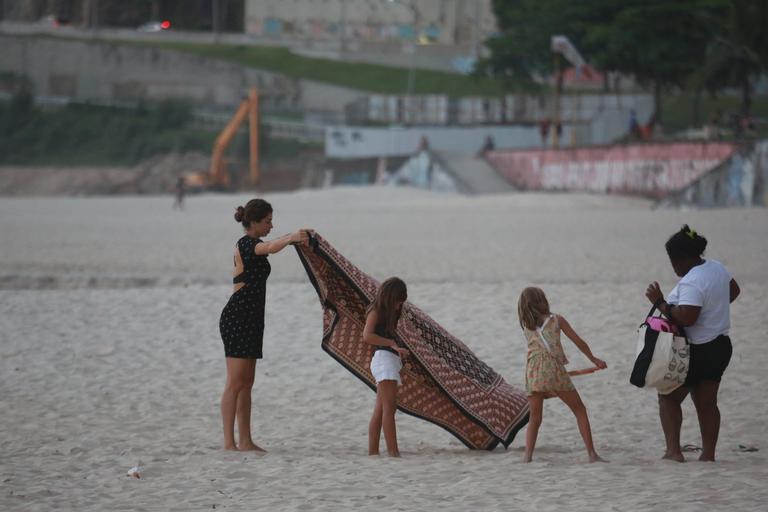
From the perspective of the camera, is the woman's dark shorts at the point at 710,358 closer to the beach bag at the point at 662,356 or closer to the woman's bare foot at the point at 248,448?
the beach bag at the point at 662,356

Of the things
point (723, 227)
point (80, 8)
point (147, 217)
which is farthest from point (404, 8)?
point (723, 227)

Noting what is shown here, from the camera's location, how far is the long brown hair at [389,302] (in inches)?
311

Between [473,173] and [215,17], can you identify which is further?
[215,17]

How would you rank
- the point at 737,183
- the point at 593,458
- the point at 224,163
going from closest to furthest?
1. the point at 593,458
2. the point at 737,183
3. the point at 224,163

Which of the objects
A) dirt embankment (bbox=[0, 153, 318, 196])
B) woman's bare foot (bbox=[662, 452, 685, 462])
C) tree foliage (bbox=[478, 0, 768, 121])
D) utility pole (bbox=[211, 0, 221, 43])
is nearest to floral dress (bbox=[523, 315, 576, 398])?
woman's bare foot (bbox=[662, 452, 685, 462])

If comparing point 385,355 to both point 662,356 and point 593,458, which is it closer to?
point 593,458

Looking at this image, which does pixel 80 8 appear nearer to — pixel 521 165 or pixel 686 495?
pixel 521 165

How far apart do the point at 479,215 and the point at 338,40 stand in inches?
2296

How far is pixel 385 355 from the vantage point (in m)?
8.10

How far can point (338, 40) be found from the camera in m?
89.4

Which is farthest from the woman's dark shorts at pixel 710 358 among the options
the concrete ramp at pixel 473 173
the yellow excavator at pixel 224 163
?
the yellow excavator at pixel 224 163

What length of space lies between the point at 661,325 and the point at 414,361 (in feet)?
5.83

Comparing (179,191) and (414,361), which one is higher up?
(414,361)

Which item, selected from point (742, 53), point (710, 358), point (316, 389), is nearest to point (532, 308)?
point (710, 358)
